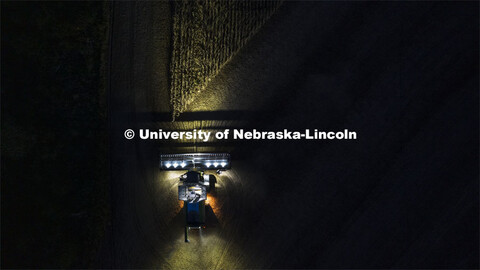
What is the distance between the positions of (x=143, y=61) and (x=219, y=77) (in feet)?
4.30

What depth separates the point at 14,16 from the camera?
19.0ft

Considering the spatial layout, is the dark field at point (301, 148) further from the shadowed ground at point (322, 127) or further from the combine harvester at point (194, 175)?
the combine harvester at point (194, 175)

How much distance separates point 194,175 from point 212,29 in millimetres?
2453

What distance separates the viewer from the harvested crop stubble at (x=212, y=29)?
585 centimetres

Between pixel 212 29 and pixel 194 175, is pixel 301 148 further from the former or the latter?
pixel 212 29

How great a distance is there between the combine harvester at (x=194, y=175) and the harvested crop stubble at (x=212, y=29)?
1321mm

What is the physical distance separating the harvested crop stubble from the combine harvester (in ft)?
4.33

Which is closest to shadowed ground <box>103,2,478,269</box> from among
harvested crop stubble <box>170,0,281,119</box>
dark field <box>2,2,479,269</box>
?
dark field <box>2,2,479,269</box>

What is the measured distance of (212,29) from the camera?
230 inches

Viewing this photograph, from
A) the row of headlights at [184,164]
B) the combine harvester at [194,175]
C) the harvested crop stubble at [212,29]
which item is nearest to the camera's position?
the combine harvester at [194,175]

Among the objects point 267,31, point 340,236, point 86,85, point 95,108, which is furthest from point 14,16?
point 340,236

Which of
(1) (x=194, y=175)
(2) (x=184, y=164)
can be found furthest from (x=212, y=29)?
(1) (x=194, y=175)

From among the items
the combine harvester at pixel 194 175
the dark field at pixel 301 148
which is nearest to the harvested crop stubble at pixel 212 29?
the dark field at pixel 301 148

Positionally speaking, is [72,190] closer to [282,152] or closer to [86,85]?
[86,85]
